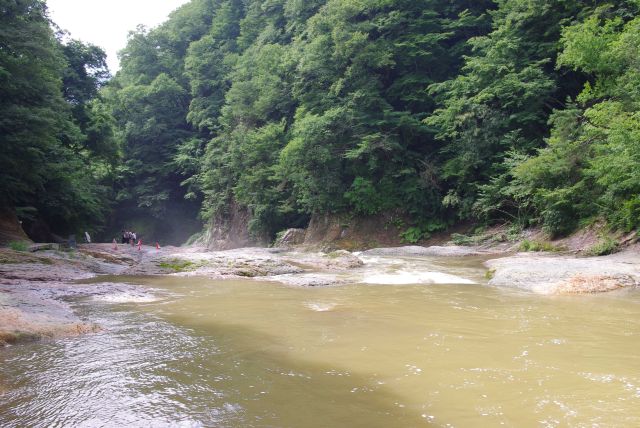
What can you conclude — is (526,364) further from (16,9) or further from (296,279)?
(16,9)

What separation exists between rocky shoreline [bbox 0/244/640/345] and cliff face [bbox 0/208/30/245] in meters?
4.45

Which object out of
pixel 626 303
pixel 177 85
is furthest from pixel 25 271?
pixel 177 85

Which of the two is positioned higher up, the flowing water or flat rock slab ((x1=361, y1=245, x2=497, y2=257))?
the flowing water

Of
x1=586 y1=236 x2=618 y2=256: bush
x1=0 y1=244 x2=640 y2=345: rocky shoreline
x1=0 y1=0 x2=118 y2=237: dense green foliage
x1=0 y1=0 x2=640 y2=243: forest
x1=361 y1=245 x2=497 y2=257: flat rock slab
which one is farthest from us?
x1=361 y1=245 x2=497 y2=257: flat rock slab

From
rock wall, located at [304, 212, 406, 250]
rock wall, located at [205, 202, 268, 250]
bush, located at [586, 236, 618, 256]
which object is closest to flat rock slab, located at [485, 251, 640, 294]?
bush, located at [586, 236, 618, 256]

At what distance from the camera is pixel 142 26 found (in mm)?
52594

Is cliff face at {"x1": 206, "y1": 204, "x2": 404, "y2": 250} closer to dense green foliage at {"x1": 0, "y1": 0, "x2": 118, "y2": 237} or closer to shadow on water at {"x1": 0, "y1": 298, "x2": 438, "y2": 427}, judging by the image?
dense green foliage at {"x1": 0, "y1": 0, "x2": 118, "y2": 237}

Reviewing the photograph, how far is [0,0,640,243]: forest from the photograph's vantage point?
1720 centimetres

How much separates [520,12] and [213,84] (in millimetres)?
30809

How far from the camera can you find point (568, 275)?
10273 millimetres

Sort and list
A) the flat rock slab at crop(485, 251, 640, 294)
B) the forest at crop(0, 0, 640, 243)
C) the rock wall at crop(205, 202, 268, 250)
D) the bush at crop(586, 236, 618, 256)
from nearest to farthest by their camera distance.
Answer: the flat rock slab at crop(485, 251, 640, 294)
the bush at crop(586, 236, 618, 256)
the forest at crop(0, 0, 640, 243)
the rock wall at crop(205, 202, 268, 250)

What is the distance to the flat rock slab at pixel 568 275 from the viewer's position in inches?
364

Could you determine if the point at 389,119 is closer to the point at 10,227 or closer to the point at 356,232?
the point at 356,232

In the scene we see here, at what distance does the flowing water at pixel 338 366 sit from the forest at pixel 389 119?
9600mm
